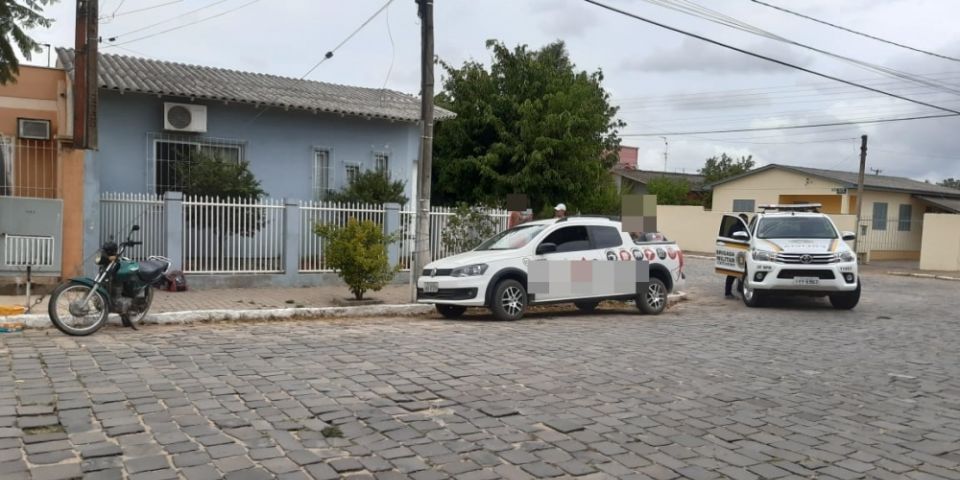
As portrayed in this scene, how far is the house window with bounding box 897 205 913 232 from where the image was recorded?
102 feet

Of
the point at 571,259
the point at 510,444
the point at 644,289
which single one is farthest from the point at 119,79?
the point at 510,444

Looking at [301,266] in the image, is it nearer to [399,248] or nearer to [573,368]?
[399,248]

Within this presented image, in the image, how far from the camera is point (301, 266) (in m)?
14.5

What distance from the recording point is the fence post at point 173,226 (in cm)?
1310

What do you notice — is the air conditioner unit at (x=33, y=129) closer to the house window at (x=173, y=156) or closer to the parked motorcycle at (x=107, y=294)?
the house window at (x=173, y=156)

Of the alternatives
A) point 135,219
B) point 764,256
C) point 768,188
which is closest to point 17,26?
point 135,219

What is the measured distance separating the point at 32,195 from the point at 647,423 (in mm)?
10863

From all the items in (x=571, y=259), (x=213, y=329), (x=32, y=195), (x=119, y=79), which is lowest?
(x=213, y=329)

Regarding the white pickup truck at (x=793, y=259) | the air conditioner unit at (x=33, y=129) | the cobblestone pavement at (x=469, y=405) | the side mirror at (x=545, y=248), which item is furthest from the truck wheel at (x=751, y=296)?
the air conditioner unit at (x=33, y=129)

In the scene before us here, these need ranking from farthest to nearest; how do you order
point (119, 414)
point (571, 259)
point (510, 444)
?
point (571, 259) < point (119, 414) < point (510, 444)

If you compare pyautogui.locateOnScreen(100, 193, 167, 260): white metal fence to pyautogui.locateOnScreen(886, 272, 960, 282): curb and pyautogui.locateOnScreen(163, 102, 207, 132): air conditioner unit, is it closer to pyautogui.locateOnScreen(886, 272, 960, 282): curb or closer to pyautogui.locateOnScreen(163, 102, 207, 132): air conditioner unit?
pyautogui.locateOnScreen(163, 102, 207, 132): air conditioner unit

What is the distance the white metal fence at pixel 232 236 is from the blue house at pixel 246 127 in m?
2.33

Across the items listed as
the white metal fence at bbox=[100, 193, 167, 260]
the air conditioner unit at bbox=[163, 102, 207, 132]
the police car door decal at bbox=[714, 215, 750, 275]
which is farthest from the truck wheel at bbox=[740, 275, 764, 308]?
the air conditioner unit at bbox=[163, 102, 207, 132]

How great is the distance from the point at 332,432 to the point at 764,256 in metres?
10.6
